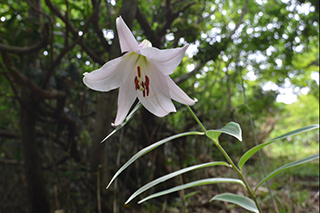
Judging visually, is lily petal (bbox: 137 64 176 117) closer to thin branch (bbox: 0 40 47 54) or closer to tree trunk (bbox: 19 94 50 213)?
thin branch (bbox: 0 40 47 54)

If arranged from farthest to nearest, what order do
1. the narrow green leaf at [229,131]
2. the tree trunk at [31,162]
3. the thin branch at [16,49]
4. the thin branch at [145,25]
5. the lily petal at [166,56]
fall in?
the tree trunk at [31,162] < the thin branch at [145,25] < the thin branch at [16,49] < the lily petal at [166,56] < the narrow green leaf at [229,131]

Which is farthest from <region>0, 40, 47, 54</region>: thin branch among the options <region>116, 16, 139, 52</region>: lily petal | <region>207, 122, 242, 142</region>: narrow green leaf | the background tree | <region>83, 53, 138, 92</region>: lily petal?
<region>207, 122, 242, 142</region>: narrow green leaf

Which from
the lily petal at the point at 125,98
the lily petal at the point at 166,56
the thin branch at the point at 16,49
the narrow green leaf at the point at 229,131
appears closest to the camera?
the narrow green leaf at the point at 229,131

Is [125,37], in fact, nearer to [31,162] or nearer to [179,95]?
[179,95]

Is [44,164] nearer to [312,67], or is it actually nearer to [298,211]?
[298,211]

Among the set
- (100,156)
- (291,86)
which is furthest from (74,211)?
(291,86)

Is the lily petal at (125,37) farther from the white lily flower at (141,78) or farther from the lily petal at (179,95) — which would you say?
the lily petal at (179,95)

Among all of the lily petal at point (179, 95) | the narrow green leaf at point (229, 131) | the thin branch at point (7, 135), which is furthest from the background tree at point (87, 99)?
the narrow green leaf at point (229, 131)
